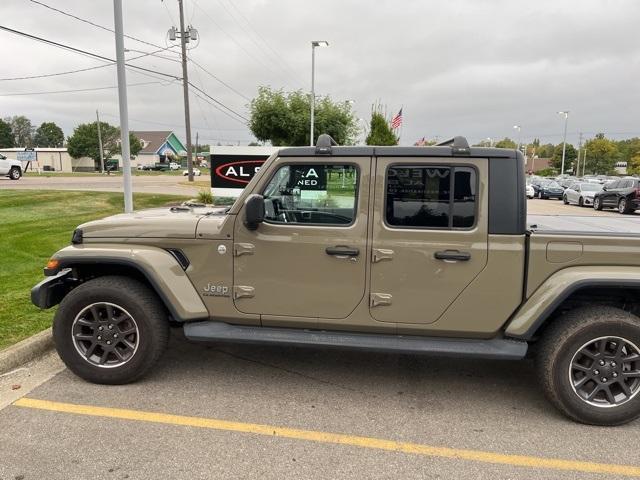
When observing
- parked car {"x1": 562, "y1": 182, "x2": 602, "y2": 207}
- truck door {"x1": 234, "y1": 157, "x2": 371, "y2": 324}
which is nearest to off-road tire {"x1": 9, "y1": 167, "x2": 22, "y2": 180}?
truck door {"x1": 234, "y1": 157, "x2": 371, "y2": 324}

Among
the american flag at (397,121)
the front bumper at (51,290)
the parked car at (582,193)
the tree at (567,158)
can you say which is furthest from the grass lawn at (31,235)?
the tree at (567,158)

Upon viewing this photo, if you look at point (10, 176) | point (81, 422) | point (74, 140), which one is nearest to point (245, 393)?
point (81, 422)

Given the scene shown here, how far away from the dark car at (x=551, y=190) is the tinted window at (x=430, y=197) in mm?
35966

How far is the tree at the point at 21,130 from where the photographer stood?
383ft

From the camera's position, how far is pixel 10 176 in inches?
1099

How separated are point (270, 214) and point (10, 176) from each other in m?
30.2

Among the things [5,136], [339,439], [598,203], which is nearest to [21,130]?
[5,136]

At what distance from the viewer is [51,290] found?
380 centimetres

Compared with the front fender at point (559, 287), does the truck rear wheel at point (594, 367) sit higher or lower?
lower

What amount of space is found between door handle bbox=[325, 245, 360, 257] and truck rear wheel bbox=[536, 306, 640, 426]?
4.78ft

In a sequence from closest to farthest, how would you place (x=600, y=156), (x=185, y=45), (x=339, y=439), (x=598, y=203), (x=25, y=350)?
(x=339, y=439)
(x=25, y=350)
(x=598, y=203)
(x=185, y=45)
(x=600, y=156)

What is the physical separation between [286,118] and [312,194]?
20.6 m

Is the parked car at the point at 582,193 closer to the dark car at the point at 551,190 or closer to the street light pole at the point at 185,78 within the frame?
the dark car at the point at 551,190

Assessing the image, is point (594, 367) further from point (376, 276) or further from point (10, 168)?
point (10, 168)
